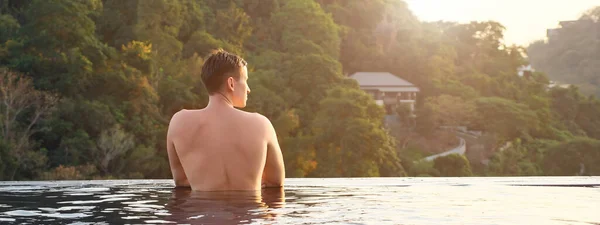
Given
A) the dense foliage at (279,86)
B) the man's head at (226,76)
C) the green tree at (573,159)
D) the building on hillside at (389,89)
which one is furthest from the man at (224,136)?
the building on hillside at (389,89)

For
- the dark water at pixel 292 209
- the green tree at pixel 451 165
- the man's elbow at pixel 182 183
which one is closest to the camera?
the dark water at pixel 292 209

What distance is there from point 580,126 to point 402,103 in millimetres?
13629

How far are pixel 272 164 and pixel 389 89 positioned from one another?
6714 cm

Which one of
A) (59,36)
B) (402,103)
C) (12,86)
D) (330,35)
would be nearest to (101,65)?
(59,36)

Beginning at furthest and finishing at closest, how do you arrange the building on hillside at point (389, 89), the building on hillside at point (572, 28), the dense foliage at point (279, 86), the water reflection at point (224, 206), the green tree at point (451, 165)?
the building on hillside at point (572, 28), the building on hillside at point (389, 89), the green tree at point (451, 165), the dense foliage at point (279, 86), the water reflection at point (224, 206)

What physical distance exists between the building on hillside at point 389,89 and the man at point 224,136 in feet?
216

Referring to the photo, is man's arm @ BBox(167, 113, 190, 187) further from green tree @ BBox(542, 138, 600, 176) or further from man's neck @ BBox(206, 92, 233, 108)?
green tree @ BBox(542, 138, 600, 176)

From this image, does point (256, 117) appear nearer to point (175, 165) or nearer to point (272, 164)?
point (272, 164)

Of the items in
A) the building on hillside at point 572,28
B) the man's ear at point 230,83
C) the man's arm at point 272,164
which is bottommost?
the man's arm at point 272,164

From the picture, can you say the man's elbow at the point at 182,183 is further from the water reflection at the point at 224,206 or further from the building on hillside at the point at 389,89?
the building on hillside at the point at 389,89

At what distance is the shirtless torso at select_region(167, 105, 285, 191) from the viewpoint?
6629 millimetres

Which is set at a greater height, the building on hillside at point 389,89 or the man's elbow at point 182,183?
the building on hillside at point 389,89

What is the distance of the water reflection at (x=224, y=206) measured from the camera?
567 cm

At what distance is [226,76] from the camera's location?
21.6 ft
